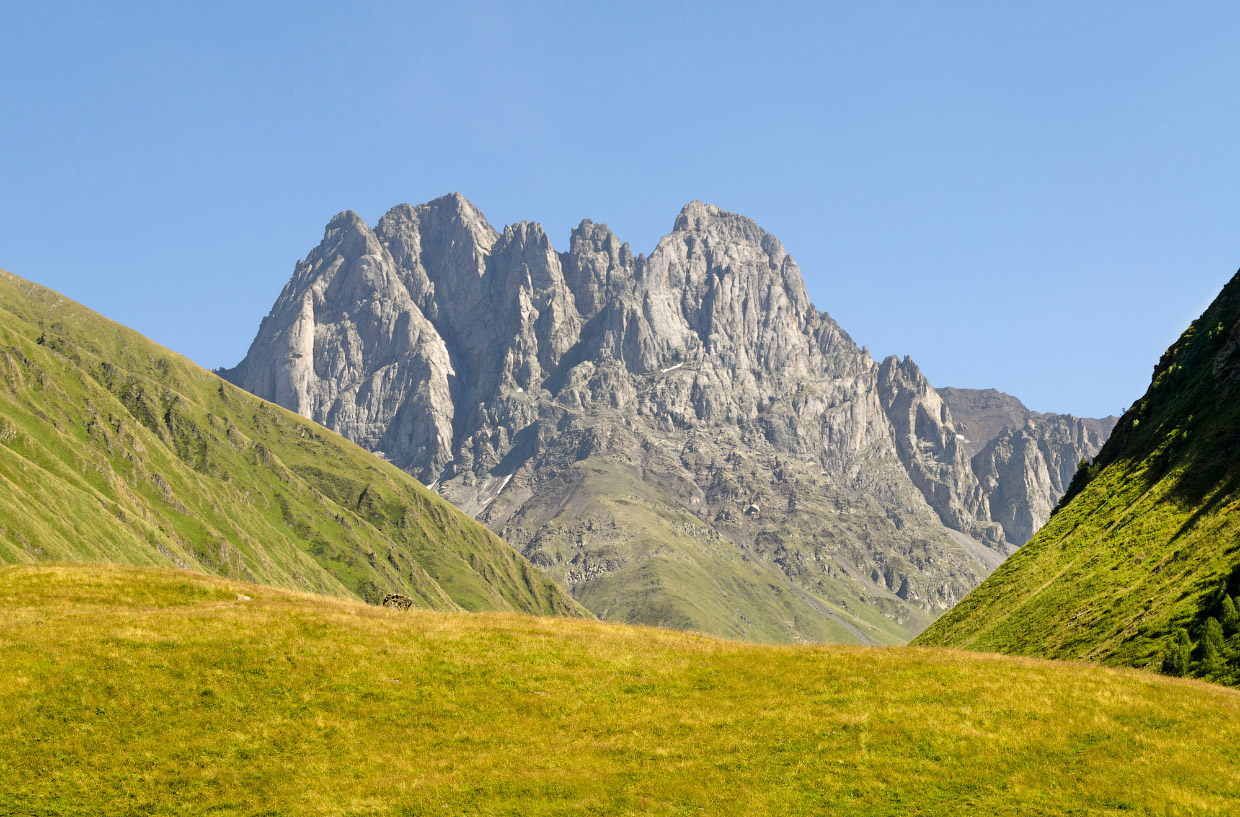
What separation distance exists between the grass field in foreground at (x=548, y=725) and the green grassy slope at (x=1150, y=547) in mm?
18773

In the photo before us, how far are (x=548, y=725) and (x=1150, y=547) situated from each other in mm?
63120

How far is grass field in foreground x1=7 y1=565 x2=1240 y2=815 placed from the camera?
3375 centimetres

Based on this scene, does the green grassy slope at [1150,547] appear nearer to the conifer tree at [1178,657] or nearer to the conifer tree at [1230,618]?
the conifer tree at [1230,618]

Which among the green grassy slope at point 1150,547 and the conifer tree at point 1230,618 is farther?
the green grassy slope at point 1150,547

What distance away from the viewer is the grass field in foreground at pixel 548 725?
111 ft

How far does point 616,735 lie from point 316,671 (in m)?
15.0

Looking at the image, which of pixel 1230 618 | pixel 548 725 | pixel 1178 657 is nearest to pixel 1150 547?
pixel 1230 618

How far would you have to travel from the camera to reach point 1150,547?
80.0 m

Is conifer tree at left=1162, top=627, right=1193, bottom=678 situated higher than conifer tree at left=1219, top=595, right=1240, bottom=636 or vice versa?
conifer tree at left=1219, top=595, right=1240, bottom=636

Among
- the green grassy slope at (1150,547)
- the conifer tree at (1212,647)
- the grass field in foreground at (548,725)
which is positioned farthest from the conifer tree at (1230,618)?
the grass field in foreground at (548,725)

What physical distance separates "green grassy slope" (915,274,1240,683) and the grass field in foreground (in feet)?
61.6

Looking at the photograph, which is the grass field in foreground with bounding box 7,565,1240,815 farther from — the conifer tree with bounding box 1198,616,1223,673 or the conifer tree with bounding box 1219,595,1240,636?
the conifer tree with bounding box 1219,595,1240,636

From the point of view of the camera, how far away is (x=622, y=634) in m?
56.3

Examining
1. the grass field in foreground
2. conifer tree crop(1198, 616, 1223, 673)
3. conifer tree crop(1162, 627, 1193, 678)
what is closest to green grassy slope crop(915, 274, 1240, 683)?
conifer tree crop(1198, 616, 1223, 673)
